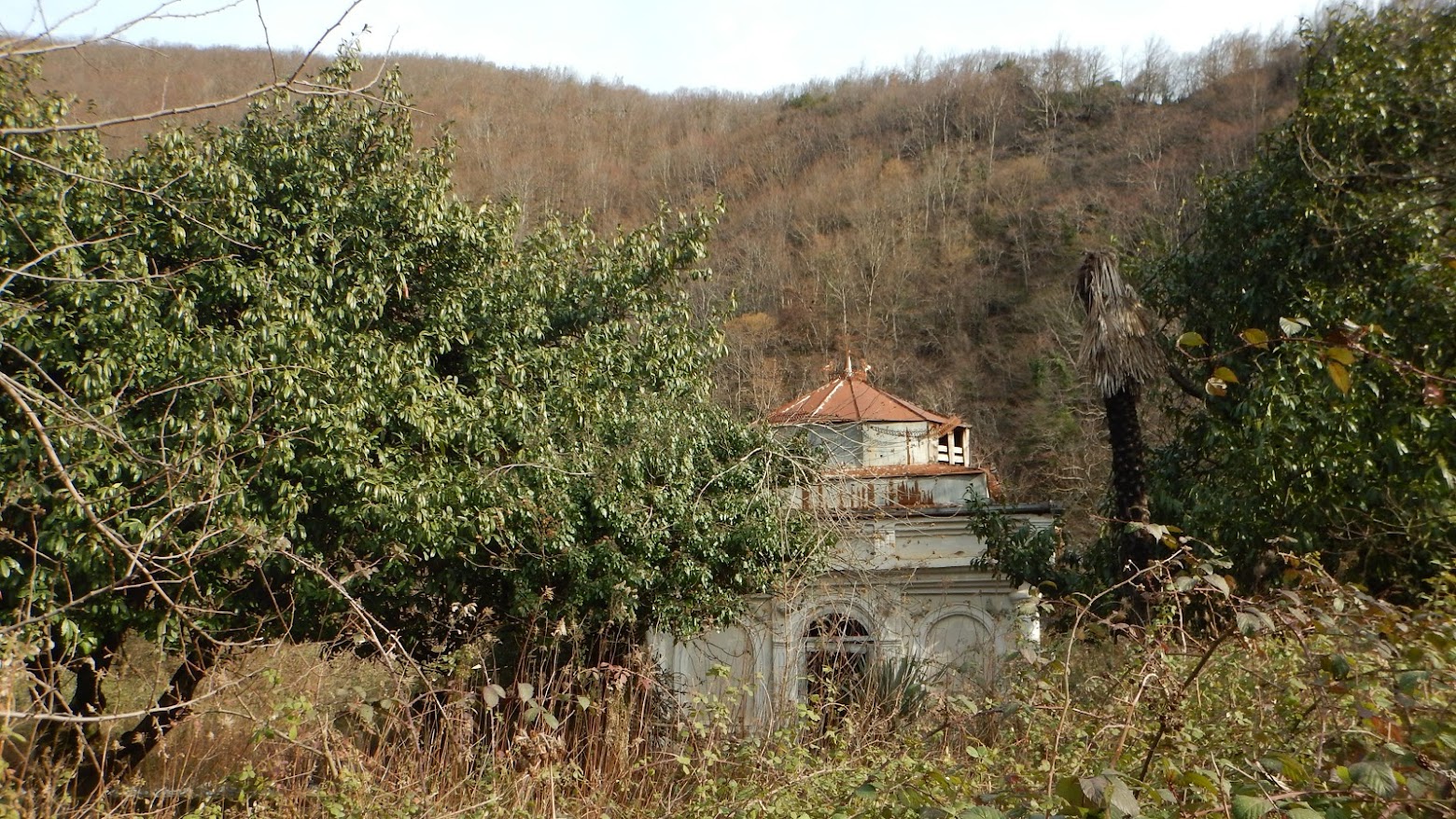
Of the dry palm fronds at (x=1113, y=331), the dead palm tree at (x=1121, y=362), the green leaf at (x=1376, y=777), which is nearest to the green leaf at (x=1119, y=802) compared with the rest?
the green leaf at (x=1376, y=777)

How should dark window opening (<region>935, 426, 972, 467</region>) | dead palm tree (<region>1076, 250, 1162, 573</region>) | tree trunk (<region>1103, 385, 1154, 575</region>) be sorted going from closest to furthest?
dead palm tree (<region>1076, 250, 1162, 573</region>)
tree trunk (<region>1103, 385, 1154, 575</region>)
dark window opening (<region>935, 426, 972, 467</region>)

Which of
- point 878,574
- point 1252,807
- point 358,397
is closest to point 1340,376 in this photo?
point 1252,807

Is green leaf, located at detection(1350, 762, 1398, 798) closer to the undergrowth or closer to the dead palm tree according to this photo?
the undergrowth

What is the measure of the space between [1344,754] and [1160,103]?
56.3 meters

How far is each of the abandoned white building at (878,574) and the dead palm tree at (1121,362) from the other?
6.08ft

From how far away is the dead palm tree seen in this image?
11.2 m

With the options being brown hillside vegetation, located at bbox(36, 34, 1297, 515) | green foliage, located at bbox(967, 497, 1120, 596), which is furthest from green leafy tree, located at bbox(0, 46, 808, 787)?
brown hillside vegetation, located at bbox(36, 34, 1297, 515)

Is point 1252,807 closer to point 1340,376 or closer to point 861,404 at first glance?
point 1340,376

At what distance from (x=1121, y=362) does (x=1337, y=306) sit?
2.05 meters

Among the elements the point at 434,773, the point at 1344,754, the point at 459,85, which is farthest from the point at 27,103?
the point at 459,85

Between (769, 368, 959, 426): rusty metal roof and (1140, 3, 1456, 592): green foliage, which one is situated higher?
(1140, 3, 1456, 592): green foliage

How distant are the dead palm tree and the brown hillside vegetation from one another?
9323 mm

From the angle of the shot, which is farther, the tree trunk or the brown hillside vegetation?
the brown hillside vegetation

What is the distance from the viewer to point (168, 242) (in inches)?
349
